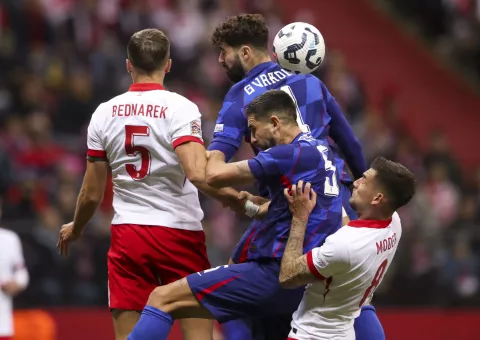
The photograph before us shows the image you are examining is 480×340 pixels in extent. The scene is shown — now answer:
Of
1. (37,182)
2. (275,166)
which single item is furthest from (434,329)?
(275,166)

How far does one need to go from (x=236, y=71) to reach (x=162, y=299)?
5.14ft

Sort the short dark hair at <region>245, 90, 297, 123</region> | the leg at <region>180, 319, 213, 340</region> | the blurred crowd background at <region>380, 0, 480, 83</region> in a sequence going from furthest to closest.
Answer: the blurred crowd background at <region>380, 0, 480, 83</region> < the leg at <region>180, 319, 213, 340</region> < the short dark hair at <region>245, 90, 297, 123</region>

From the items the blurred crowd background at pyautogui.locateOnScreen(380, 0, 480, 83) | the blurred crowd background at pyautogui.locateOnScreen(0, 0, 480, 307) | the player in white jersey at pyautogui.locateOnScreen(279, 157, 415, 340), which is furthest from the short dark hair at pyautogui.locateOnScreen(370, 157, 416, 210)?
the blurred crowd background at pyautogui.locateOnScreen(380, 0, 480, 83)

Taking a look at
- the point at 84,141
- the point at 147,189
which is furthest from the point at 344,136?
the point at 84,141

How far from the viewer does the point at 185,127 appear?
6312 mm

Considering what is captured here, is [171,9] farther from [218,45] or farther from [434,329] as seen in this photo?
[218,45]

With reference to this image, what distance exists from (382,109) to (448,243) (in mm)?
4828

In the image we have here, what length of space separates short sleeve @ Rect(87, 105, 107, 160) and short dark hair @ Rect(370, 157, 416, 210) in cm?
166

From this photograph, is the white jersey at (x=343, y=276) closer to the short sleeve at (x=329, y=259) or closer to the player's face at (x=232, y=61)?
the short sleeve at (x=329, y=259)

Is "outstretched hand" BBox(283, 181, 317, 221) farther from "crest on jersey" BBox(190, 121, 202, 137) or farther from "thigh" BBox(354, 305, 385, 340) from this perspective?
"thigh" BBox(354, 305, 385, 340)

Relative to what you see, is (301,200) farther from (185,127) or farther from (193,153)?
(185,127)

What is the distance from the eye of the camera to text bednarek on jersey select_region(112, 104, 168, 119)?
638 cm

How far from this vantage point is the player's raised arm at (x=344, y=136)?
6.84 metres

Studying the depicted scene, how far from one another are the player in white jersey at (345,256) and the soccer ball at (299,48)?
0.96 m
